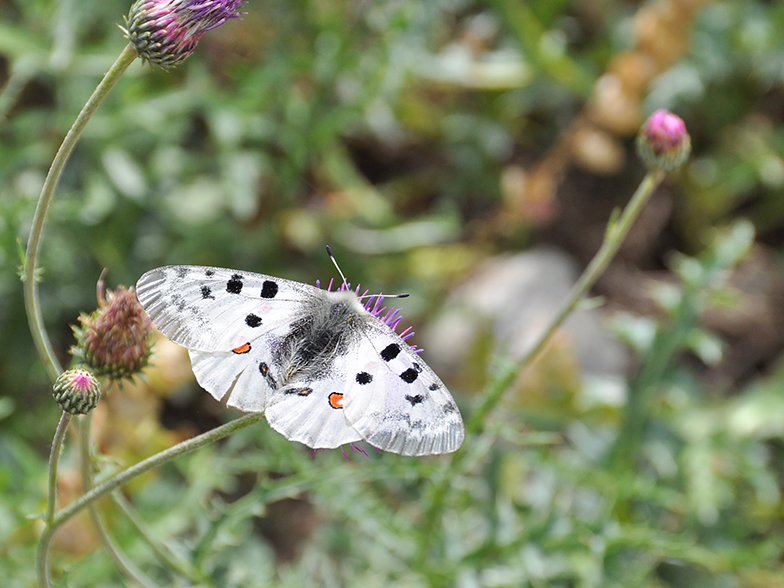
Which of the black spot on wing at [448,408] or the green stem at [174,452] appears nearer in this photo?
the green stem at [174,452]

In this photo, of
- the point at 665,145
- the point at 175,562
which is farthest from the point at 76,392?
the point at 665,145

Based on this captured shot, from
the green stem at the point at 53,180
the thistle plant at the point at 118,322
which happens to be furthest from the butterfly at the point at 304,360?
the green stem at the point at 53,180

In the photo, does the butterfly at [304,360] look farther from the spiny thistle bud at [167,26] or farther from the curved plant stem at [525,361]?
the curved plant stem at [525,361]

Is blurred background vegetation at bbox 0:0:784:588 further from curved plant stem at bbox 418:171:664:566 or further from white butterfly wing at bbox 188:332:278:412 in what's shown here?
white butterfly wing at bbox 188:332:278:412

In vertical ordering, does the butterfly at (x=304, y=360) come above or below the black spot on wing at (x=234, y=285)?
below

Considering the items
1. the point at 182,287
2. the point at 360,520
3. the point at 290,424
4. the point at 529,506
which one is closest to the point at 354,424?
the point at 290,424

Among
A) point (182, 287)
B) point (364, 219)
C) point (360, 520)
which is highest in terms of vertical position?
point (182, 287)

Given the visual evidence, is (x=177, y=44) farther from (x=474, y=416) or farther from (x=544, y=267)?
(x=544, y=267)
